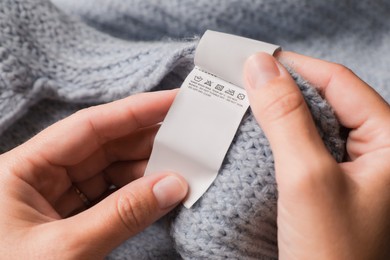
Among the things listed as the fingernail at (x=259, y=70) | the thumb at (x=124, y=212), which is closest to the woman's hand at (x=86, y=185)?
the thumb at (x=124, y=212)

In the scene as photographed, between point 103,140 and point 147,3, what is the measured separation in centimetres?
31

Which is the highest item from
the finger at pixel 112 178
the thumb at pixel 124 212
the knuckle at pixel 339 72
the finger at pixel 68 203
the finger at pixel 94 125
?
the knuckle at pixel 339 72

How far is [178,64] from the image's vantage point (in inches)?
27.7

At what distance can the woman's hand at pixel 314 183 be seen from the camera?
1.64ft

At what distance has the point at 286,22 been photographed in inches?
33.3

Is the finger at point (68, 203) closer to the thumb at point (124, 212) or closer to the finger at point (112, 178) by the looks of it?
the finger at point (112, 178)

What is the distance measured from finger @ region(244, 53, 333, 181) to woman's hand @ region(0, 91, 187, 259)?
152 millimetres

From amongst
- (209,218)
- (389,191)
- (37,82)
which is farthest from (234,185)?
(37,82)

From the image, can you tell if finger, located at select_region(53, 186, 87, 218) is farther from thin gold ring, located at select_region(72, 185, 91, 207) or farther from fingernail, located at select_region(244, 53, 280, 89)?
fingernail, located at select_region(244, 53, 280, 89)

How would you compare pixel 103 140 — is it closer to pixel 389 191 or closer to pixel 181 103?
pixel 181 103

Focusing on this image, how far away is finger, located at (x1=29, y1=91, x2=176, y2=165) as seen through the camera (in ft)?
2.15

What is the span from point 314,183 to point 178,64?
0.31 metres

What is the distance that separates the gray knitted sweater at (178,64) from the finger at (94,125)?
6 centimetres

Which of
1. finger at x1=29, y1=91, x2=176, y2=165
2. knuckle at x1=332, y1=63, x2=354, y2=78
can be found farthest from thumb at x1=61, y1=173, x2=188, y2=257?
knuckle at x1=332, y1=63, x2=354, y2=78
